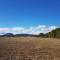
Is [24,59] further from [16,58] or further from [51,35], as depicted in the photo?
[51,35]

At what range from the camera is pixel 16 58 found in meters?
12.8

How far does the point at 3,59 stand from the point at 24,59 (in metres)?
1.11

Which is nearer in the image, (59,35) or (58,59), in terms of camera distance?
(58,59)

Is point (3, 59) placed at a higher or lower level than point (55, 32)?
lower

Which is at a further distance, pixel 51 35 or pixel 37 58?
pixel 51 35

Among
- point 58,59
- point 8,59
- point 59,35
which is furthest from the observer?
point 59,35

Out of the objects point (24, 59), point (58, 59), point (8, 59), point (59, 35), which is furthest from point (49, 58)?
point (59, 35)

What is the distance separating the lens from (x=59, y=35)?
6059 centimetres

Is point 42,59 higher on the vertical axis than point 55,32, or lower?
lower

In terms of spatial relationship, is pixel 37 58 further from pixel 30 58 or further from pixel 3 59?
pixel 3 59

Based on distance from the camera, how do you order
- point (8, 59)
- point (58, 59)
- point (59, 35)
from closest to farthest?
point (8, 59) < point (58, 59) < point (59, 35)

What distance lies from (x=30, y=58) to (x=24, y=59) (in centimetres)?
51

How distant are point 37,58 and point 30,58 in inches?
15.1

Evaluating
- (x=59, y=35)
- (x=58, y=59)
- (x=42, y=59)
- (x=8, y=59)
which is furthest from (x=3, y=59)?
(x=59, y=35)
